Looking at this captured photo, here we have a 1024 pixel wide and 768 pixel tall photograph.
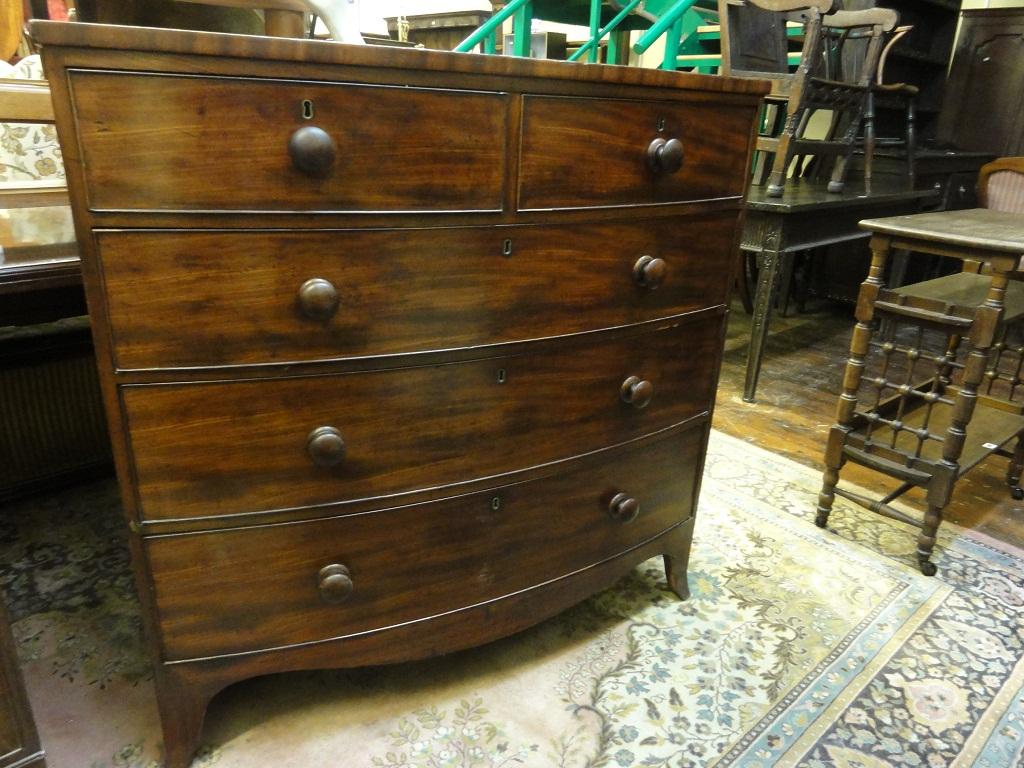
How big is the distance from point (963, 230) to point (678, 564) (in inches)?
39.8

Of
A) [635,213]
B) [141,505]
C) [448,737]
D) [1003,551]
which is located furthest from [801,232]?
[141,505]

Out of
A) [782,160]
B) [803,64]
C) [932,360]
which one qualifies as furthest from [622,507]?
[803,64]

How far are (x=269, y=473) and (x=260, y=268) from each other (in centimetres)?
28

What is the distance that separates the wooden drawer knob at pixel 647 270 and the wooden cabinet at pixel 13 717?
1018 mm

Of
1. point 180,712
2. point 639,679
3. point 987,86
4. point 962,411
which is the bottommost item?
point 639,679

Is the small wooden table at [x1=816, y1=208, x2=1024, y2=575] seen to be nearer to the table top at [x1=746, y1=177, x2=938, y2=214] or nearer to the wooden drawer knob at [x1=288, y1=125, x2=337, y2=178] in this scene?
the table top at [x1=746, y1=177, x2=938, y2=214]

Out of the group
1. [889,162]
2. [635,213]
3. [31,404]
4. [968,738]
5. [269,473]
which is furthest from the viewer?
[889,162]

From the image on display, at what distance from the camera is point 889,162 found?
137 inches

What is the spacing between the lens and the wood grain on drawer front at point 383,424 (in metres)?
0.89

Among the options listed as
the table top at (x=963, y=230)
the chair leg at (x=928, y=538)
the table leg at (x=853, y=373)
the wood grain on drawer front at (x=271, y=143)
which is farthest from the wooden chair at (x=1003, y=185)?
the wood grain on drawer front at (x=271, y=143)

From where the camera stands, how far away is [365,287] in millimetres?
909

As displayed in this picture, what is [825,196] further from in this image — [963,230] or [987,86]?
[987,86]

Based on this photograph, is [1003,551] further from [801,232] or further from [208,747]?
[208,747]

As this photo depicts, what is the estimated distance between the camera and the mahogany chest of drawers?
785 millimetres
